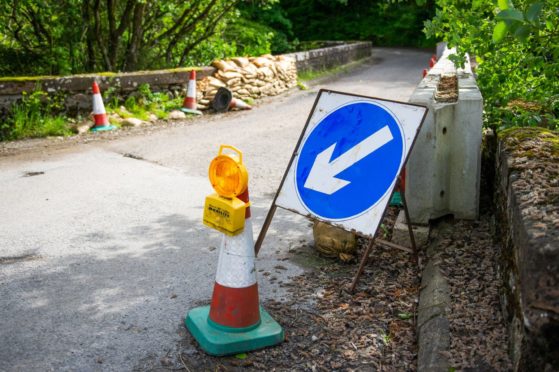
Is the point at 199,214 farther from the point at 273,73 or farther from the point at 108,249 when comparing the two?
the point at 273,73

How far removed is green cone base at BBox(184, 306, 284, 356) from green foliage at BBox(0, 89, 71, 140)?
6.39 m

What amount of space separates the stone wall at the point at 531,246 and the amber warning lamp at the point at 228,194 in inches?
52.0

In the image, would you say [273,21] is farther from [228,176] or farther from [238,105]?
[228,176]

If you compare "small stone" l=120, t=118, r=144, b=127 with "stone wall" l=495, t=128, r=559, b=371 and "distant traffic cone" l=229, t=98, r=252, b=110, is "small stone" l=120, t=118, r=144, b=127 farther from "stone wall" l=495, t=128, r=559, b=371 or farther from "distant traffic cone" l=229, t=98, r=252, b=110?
"stone wall" l=495, t=128, r=559, b=371

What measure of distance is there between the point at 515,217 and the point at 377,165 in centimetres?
130

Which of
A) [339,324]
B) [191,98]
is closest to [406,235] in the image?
[339,324]

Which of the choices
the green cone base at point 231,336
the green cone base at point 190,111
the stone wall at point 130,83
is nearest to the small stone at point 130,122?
the stone wall at point 130,83

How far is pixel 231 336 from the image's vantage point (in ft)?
10.3

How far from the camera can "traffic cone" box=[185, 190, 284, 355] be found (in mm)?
3168

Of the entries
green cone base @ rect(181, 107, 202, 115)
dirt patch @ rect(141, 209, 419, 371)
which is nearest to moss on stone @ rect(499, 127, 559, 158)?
dirt patch @ rect(141, 209, 419, 371)

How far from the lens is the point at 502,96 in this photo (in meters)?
5.43

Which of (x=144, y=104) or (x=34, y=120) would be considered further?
(x=144, y=104)

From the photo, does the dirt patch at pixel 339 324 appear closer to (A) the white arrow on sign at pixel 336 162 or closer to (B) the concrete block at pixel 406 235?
(B) the concrete block at pixel 406 235

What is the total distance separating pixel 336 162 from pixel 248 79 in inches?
364
